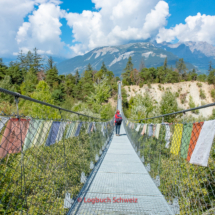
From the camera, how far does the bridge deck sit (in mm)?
2254

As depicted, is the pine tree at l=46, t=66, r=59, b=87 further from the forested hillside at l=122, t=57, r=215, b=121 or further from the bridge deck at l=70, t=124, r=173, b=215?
the bridge deck at l=70, t=124, r=173, b=215

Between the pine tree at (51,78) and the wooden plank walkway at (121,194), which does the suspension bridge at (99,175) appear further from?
the pine tree at (51,78)

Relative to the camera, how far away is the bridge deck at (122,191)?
225 cm

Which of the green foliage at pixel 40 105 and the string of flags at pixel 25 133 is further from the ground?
the green foliage at pixel 40 105

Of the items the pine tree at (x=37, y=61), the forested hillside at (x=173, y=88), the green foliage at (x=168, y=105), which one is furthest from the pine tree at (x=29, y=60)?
A: the green foliage at (x=168, y=105)

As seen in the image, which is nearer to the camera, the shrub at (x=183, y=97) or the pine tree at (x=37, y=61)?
the shrub at (x=183, y=97)

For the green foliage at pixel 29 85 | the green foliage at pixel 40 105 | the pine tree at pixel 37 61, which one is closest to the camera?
the green foliage at pixel 40 105

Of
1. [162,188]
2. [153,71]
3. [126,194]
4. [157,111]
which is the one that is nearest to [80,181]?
[126,194]

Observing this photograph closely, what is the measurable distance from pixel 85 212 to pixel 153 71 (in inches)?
2182

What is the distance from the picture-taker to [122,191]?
2.79m

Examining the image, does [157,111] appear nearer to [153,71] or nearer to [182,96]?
[182,96]

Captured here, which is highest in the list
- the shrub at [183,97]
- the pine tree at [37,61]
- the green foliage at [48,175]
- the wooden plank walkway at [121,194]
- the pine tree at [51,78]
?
the pine tree at [37,61]

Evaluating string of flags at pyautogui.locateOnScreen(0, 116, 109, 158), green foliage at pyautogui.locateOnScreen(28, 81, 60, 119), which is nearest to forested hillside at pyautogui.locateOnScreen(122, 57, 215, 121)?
green foliage at pyautogui.locateOnScreen(28, 81, 60, 119)

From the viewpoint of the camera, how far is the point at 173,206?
2166mm
